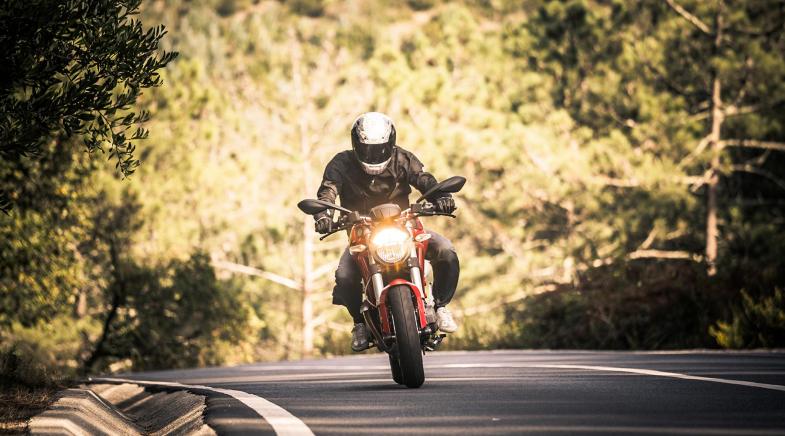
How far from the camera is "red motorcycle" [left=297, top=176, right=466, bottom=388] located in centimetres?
857

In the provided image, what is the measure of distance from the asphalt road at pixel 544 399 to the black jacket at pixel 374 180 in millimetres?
1534

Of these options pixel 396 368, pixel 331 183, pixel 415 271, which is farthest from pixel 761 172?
pixel 415 271

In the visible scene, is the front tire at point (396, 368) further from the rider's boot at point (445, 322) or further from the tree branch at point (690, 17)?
the tree branch at point (690, 17)

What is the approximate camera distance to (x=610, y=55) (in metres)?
33.8

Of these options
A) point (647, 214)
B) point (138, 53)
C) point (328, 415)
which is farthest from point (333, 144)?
point (328, 415)

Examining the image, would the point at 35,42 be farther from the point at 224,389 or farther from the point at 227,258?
the point at 227,258

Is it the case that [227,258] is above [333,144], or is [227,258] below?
below

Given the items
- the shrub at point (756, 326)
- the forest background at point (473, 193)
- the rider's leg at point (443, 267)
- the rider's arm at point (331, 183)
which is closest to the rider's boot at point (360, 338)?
the rider's leg at point (443, 267)

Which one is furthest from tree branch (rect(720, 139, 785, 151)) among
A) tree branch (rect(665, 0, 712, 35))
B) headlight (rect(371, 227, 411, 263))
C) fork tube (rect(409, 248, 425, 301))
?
headlight (rect(371, 227, 411, 263))

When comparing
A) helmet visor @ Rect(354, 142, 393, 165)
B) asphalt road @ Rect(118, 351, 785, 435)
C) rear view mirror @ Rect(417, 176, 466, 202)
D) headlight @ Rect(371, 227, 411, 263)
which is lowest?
asphalt road @ Rect(118, 351, 785, 435)

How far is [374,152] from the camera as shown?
9.55 metres

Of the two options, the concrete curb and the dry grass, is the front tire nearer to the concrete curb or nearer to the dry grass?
the concrete curb

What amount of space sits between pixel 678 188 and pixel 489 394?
2158cm

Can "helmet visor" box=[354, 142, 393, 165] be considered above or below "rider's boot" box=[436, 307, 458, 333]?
above
